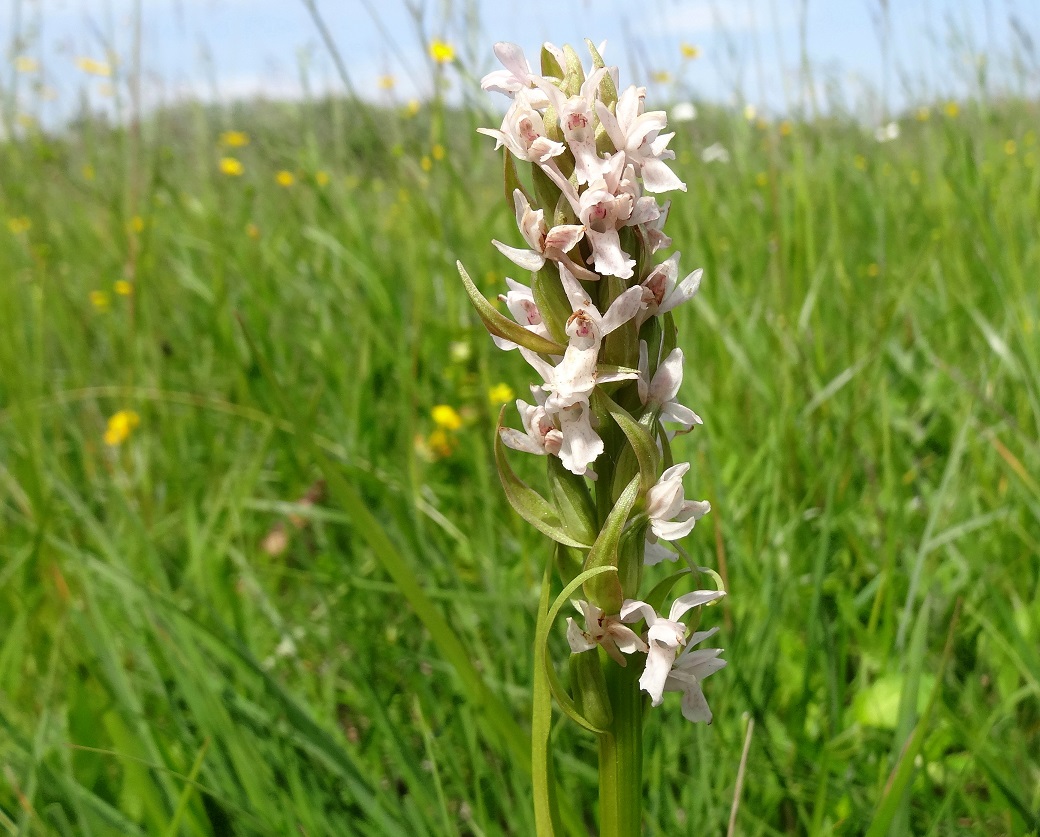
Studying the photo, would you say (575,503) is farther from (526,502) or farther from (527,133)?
(527,133)

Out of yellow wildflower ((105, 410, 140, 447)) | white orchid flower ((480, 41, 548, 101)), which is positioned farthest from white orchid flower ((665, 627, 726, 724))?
yellow wildflower ((105, 410, 140, 447))

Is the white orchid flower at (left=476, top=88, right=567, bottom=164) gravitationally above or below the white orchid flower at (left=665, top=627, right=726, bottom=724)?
above

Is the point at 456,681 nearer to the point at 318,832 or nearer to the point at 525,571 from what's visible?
the point at 525,571

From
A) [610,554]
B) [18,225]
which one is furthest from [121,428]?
[18,225]

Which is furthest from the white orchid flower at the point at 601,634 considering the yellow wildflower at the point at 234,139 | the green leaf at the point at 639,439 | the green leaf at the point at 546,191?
the yellow wildflower at the point at 234,139

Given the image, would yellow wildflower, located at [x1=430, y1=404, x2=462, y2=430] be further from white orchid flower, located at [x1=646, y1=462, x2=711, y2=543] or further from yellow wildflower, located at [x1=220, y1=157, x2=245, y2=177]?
yellow wildflower, located at [x1=220, y1=157, x2=245, y2=177]

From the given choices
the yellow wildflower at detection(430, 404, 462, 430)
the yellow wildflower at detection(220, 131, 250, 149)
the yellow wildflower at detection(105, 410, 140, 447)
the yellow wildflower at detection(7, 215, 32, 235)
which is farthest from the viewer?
the yellow wildflower at detection(220, 131, 250, 149)

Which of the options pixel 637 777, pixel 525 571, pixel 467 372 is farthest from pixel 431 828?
pixel 467 372
